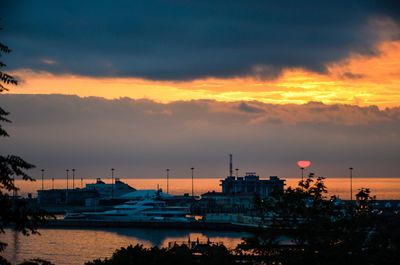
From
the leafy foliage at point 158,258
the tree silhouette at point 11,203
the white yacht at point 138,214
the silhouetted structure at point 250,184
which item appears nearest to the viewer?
the tree silhouette at point 11,203

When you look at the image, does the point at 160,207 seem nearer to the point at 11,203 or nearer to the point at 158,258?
the point at 158,258

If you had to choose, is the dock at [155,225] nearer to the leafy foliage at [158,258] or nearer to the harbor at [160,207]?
the harbor at [160,207]

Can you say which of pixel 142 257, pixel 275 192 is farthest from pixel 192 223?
pixel 275 192

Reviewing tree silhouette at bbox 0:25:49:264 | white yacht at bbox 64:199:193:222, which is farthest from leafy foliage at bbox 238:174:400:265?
white yacht at bbox 64:199:193:222

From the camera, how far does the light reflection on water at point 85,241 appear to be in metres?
77.1

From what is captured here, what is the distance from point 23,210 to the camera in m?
16.0

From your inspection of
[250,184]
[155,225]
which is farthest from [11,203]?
[250,184]

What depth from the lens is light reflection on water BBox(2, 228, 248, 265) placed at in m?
77.1

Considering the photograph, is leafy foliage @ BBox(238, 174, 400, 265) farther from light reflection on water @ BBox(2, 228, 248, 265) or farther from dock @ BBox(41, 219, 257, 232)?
dock @ BBox(41, 219, 257, 232)

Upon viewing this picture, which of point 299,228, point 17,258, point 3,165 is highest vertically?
point 3,165

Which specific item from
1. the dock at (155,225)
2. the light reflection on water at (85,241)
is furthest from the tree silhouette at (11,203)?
the dock at (155,225)

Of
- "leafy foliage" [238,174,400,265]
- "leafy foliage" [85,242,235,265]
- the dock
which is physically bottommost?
the dock

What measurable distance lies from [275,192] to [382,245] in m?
4.28

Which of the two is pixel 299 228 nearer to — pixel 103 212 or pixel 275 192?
pixel 275 192
